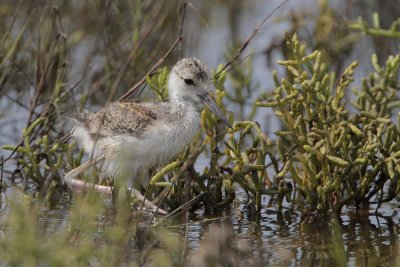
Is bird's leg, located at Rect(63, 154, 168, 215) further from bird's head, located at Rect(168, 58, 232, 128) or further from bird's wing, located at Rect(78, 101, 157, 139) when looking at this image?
bird's head, located at Rect(168, 58, 232, 128)

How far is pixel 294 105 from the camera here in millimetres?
5820

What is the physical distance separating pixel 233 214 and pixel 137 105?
37.6 inches

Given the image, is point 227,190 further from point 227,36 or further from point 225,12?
point 225,12

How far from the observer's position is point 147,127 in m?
6.00

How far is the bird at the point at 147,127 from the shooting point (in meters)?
6.00

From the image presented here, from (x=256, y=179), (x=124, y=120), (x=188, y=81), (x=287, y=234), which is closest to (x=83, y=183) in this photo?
(x=124, y=120)

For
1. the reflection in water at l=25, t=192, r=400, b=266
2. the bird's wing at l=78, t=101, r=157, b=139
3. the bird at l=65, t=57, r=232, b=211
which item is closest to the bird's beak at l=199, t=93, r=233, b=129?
the bird at l=65, t=57, r=232, b=211

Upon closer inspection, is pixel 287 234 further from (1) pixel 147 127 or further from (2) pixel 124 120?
(2) pixel 124 120

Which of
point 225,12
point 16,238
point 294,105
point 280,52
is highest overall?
point 225,12

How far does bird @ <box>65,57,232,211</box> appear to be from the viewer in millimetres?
5996

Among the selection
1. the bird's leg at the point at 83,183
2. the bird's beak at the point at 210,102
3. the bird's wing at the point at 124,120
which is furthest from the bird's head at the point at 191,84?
the bird's leg at the point at 83,183

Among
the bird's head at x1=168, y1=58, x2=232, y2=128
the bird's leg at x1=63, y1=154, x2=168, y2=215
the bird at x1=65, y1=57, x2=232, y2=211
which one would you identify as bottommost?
the bird's leg at x1=63, y1=154, x2=168, y2=215

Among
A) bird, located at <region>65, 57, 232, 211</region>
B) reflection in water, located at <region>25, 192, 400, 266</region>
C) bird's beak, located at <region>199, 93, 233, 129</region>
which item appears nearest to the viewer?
reflection in water, located at <region>25, 192, 400, 266</region>

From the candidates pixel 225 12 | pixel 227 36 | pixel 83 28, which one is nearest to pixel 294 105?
pixel 83 28
